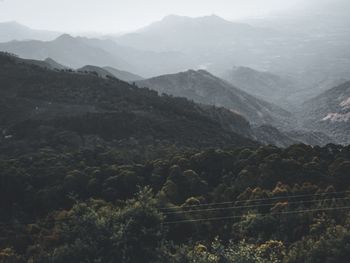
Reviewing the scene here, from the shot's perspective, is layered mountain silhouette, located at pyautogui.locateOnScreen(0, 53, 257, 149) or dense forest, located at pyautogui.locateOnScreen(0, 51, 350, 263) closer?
dense forest, located at pyautogui.locateOnScreen(0, 51, 350, 263)

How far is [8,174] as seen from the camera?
1886 inches

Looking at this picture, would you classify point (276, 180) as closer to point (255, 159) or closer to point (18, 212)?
point (255, 159)

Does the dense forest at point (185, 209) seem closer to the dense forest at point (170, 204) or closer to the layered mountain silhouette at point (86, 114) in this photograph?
the dense forest at point (170, 204)

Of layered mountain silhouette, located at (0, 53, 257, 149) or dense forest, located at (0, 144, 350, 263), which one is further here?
layered mountain silhouette, located at (0, 53, 257, 149)

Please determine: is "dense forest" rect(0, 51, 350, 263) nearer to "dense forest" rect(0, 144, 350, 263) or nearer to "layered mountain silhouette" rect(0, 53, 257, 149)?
"dense forest" rect(0, 144, 350, 263)

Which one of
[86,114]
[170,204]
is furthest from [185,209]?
[86,114]

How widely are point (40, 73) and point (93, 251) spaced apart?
99.1 meters

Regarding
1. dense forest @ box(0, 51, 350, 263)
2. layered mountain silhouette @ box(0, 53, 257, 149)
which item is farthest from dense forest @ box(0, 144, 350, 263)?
layered mountain silhouette @ box(0, 53, 257, 149)

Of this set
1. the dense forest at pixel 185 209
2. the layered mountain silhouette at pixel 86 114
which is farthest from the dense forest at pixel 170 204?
the layered mountain silhouette at pixel 86 114

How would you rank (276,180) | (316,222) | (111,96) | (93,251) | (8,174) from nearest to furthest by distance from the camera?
(93,251) → (316,222) → (276,180) → (8,174) → (111,96)

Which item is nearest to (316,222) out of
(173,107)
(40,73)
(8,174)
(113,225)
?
(113,225)

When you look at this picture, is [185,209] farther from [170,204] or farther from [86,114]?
[86,114]

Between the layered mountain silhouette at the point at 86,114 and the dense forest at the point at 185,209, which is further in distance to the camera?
the layered mountain silhouette at the point at 86,114

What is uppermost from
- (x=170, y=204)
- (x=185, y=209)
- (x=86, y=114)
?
(x=170, y=204)
